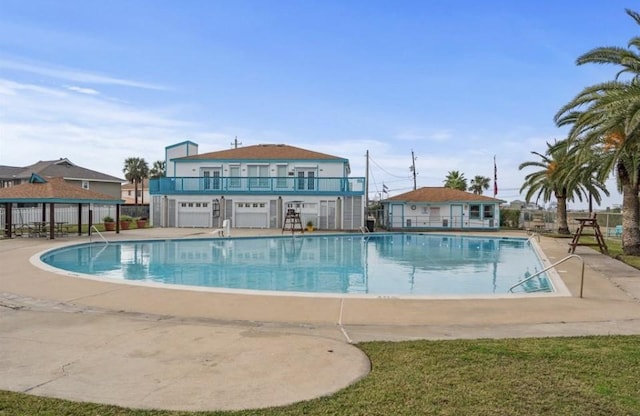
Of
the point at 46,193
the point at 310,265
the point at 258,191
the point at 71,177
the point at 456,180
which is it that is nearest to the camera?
the point at 310,265

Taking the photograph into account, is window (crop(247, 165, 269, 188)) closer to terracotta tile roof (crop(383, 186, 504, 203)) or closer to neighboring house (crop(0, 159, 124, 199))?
terracotta tile roof (crop(383, 186, 504, 203))

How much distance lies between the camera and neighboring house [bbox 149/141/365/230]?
33750 mm

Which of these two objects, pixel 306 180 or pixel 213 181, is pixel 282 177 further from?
pixel 213 181

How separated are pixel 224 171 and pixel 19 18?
21809 millimetres

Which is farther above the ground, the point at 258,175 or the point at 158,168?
the point at 158,168

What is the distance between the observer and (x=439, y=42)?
66.7 feet

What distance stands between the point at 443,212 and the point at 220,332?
111 ft

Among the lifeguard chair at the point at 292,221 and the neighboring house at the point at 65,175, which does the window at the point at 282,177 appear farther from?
the neighboring house at the point at 65,175

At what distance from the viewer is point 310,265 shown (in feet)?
54.0

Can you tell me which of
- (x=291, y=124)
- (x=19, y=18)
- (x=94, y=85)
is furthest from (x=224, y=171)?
(x=19, y=18)

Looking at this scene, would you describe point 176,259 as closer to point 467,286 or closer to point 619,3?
point 467,286

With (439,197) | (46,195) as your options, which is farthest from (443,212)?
(46,195)

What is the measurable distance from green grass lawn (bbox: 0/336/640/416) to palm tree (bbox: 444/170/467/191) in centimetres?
5621

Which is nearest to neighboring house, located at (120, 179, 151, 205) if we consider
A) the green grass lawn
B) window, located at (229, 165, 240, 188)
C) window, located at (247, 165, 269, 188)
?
window, located at (229, 165, 240, 188)
